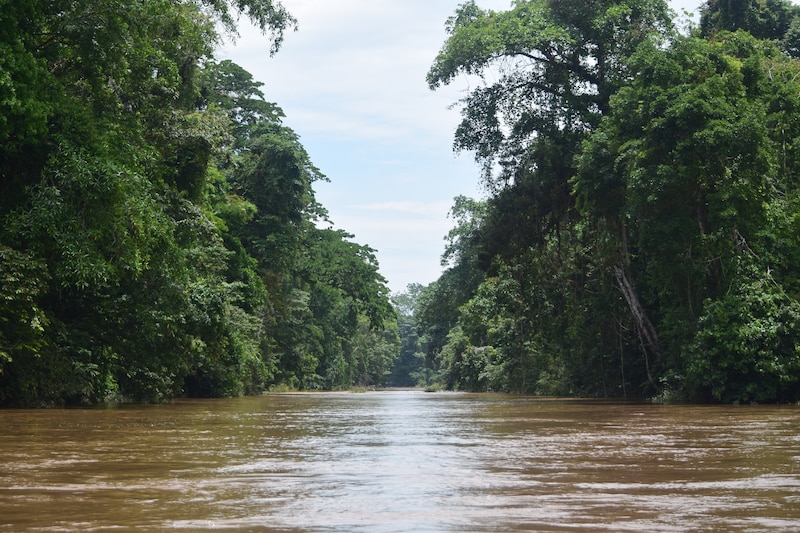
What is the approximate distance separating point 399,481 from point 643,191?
54.9 ft

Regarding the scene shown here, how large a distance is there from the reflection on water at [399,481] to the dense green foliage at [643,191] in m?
11.1

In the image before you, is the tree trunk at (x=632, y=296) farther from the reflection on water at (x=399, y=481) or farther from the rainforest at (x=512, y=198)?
the reflection on water at (x=399, y=481)

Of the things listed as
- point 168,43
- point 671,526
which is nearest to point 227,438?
point 671,526

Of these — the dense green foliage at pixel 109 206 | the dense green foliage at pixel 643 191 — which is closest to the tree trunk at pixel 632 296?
the dense green foliage at pixel 643 191

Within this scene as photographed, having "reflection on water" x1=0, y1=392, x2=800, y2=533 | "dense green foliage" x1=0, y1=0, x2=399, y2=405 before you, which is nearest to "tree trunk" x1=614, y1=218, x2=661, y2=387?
"dense green foliage" x1=0, y1=0, x2=399, y2=405

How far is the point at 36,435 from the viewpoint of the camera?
28.7 feet

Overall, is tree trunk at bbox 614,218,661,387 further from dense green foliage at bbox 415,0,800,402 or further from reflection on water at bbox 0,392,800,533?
reflection on water at bbox 0,392,800,533

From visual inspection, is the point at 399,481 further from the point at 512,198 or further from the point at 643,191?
the point at 512,198

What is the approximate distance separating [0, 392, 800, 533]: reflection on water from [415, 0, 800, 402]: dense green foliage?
1114 centimetres

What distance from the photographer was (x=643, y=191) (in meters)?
20.8

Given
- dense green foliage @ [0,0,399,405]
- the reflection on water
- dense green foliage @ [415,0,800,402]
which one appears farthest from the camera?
dense green foliage @ [415,0,800,402]

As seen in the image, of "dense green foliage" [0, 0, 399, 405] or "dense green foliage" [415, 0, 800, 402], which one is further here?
"dense green foliage" [415, 0, 800, 402]

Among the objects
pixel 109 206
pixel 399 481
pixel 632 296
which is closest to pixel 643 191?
pixel 632 296

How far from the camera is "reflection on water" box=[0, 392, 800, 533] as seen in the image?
3797 mm
